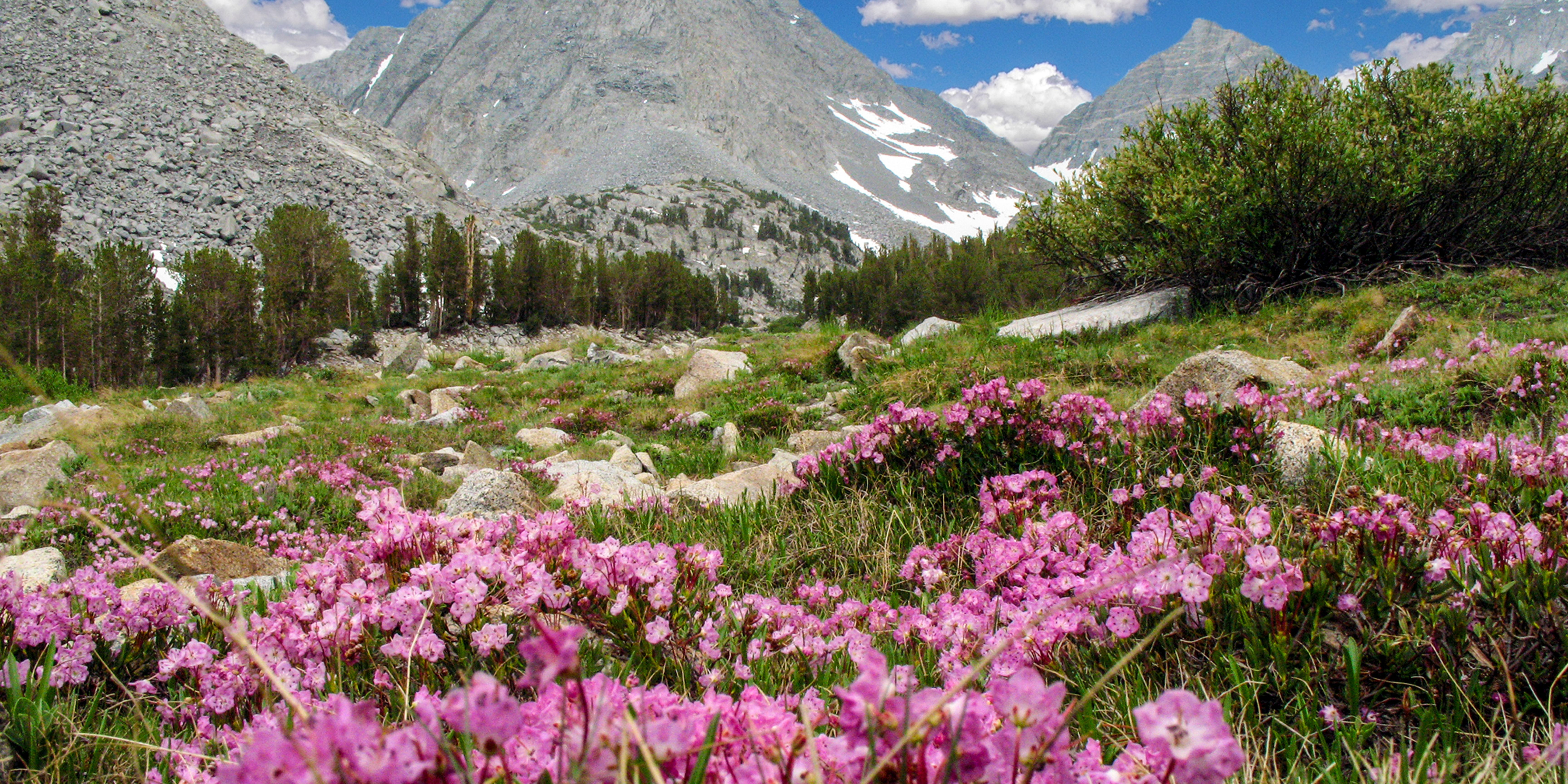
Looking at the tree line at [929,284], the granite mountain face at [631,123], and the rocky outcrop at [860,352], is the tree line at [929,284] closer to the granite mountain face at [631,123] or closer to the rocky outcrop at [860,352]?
the rocky outcrop at [860,352]

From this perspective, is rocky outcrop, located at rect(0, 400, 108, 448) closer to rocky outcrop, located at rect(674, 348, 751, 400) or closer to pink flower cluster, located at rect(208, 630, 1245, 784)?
rocky outcrop, located at rect(674, 348, 751, 400)

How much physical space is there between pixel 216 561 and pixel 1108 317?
10637 millimetres

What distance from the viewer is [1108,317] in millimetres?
10539

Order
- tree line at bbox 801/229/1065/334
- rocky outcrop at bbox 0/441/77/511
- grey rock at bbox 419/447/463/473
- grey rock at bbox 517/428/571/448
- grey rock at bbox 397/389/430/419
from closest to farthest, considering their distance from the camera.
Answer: rocky outcrop at bbox 0/441/77/511 < grey rock at bbox 419/447/463/473 < grey rock at bbox 517/428/571/448 < grey rock at bbox 397/389/430/419 < tree line at bbox 801/229/1065/334

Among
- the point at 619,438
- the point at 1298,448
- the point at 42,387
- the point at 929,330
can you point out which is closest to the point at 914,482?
the point at 1298,448

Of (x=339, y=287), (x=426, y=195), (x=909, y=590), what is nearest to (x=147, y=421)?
(x=909, y=590)

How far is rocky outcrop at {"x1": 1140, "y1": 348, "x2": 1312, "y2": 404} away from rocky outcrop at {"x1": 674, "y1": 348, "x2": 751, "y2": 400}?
7330 millimetres

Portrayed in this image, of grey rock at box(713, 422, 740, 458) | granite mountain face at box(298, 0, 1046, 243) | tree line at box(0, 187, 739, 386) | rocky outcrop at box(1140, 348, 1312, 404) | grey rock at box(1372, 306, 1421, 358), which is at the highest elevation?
granite mountain face at box(298, 0, 1046, 243)

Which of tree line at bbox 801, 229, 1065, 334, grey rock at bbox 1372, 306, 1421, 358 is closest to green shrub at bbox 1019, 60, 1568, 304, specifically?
grey rock at bbox 1372, 306, 1421, 358

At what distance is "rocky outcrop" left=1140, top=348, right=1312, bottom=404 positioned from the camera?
5.72 metres

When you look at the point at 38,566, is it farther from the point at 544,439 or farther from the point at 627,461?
the point at 544,439

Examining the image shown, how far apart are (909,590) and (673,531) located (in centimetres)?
116

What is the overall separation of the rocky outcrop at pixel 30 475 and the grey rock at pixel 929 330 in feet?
34.2

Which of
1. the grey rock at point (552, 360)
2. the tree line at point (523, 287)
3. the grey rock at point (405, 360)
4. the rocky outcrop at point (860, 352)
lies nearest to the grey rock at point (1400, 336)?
the rocky outcrop at point (860, 352)
